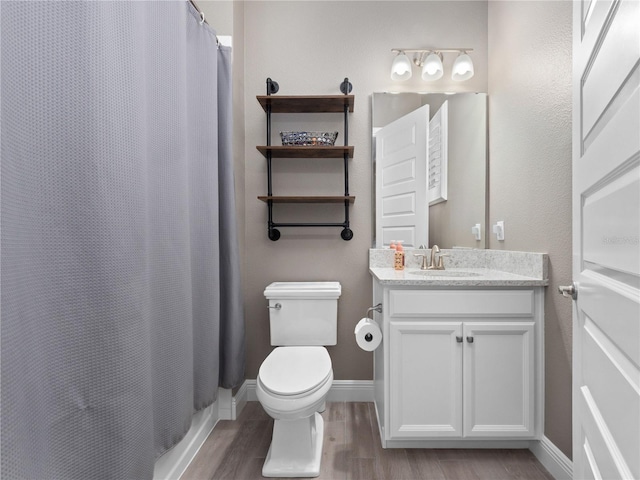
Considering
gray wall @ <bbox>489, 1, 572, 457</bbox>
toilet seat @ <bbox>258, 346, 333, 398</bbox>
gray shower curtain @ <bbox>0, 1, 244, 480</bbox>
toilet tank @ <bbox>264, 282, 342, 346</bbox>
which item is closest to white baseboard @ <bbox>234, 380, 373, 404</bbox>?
toilet tank @ <bbox>264, 282, 342, 346</bbox>

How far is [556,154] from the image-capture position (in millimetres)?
1449

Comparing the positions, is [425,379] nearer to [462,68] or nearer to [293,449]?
[293,449]

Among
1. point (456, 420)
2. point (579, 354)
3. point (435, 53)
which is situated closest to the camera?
point (579, 354)

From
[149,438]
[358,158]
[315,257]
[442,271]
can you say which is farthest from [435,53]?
[149,438]

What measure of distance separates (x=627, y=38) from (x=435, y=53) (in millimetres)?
1624

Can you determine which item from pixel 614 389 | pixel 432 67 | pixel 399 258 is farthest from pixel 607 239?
pixel 432 67

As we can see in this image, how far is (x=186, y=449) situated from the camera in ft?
4.98

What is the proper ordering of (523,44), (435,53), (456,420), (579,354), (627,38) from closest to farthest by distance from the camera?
(627,38), (579,354), (456,420), (523,44), (435,53)

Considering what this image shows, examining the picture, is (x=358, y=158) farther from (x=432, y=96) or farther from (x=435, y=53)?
(x=435, y=53)

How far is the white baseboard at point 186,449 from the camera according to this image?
132cm

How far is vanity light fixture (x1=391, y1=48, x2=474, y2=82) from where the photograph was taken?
2.07 m

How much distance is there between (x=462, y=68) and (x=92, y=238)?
7.21 feet

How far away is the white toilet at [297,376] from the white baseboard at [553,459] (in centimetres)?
102

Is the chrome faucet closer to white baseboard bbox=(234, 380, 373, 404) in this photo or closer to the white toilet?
the white toilet
